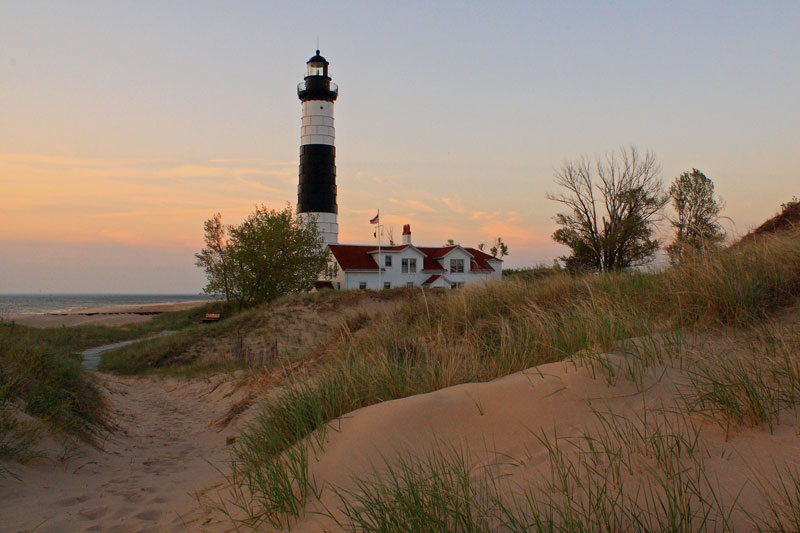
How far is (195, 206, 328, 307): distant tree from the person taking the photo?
37562mm

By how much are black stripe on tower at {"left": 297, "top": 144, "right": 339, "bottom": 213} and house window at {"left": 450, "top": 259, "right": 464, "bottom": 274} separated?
41.4ft

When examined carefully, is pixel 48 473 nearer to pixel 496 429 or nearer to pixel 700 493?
pixel 496 429

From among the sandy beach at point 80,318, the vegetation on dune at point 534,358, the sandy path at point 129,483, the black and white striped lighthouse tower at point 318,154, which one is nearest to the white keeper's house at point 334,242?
the black and white striped lighthouse tower at point 318,154

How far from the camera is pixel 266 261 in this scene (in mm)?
37781

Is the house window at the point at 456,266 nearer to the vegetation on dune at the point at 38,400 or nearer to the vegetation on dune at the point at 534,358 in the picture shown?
→ the vegetation on dune at the point at 38,400

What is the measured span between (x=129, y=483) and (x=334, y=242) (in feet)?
133

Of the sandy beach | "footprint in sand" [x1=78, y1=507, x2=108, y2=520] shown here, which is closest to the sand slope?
"footprint in sand" [x1=78, y1=507, x2=108, y2=520]

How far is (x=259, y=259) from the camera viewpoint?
123 feet

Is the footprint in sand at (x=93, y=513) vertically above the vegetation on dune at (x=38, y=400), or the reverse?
the vegetation on dune at (x=38, y=400)

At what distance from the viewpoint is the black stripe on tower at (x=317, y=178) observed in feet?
141

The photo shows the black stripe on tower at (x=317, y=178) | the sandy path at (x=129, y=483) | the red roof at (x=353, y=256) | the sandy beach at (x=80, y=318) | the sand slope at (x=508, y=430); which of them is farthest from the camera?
the red roof at (x=353, y=256)

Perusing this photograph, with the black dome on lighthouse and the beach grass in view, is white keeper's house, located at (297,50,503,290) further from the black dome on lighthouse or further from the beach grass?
the beach grass

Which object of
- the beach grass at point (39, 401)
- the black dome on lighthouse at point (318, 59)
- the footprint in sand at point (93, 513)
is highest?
the black dome on lighthouse at point (318, 59)

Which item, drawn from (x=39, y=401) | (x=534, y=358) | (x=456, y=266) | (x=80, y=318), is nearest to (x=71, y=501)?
(x=39, y=401)
